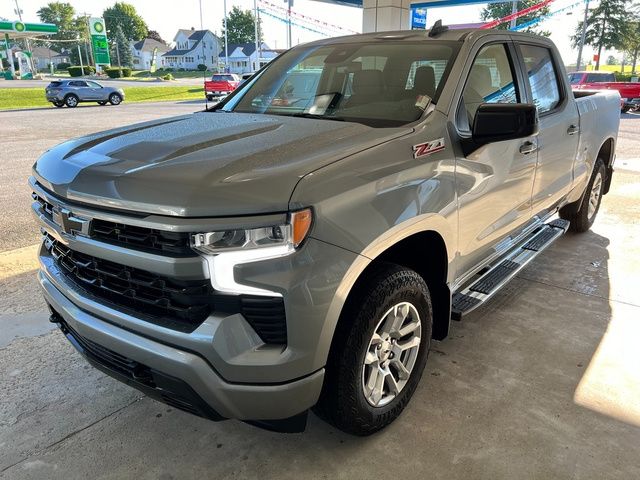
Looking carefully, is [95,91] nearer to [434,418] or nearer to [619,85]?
[619,85]

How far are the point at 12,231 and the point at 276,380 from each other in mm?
4939

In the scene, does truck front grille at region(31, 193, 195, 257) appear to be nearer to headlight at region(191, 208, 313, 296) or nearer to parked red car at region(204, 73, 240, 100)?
headlight at region(191, 208, 313, 296)

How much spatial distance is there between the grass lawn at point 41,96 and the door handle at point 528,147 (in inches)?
1129

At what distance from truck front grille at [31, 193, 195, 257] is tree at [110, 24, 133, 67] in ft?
355

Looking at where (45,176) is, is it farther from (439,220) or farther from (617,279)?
(617,279)

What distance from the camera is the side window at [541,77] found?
3715 millimetres

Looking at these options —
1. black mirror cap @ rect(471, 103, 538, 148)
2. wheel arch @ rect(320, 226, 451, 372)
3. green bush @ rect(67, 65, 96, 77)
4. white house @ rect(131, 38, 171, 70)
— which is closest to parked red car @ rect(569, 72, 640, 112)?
black mirror cap @ rect(471, 103, 538, 148)

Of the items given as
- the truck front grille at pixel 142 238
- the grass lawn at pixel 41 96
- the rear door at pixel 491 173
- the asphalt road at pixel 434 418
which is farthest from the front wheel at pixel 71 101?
the truck front grille at pixel 142 238

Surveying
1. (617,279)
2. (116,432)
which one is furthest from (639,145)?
(116,432)

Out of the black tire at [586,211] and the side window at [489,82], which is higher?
the side window at [489,82]

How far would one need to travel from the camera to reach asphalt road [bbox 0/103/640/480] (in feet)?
7.71

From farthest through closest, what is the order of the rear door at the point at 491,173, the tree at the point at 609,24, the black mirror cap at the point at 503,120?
the tree at the point at 609,24 → the rear door at the point at 491,173 → the black mirror cap at the point at 503,120

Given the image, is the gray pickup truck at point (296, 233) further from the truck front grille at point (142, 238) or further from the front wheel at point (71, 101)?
the front wheel at point (71, 101)

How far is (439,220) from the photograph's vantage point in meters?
2.54
